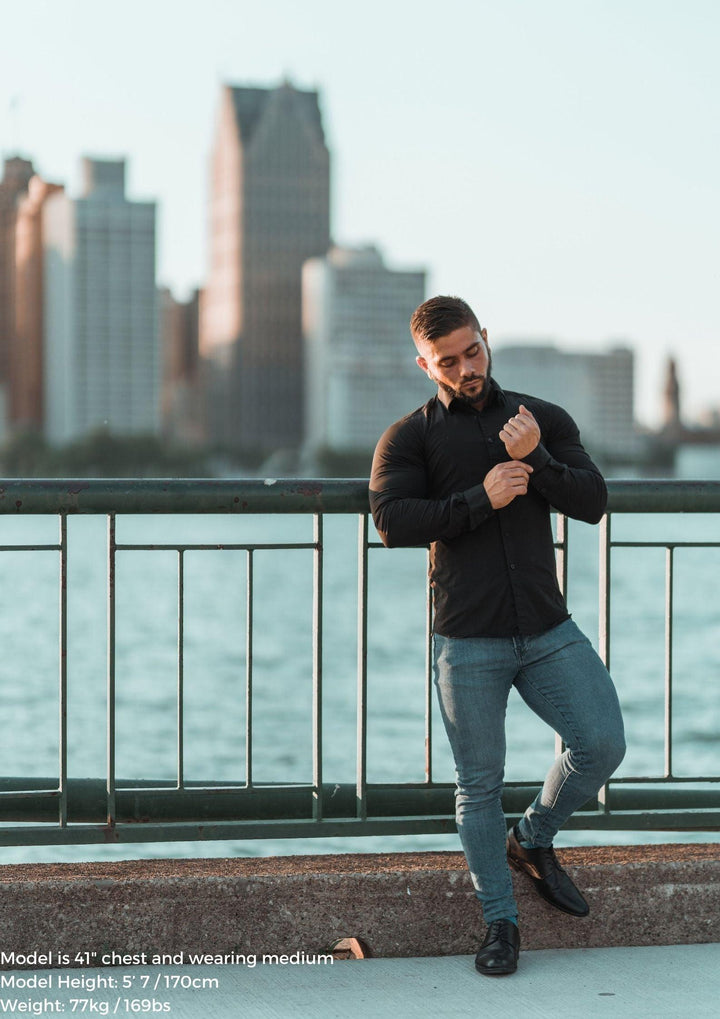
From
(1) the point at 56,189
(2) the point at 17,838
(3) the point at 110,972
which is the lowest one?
(3) the point at 110,972

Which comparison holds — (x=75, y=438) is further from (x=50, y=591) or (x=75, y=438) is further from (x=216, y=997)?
Result: (x=216, y=997)

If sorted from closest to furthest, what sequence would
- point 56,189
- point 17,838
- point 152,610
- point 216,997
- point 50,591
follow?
point 216,997 < point 17,838 < point 152,610 < point 50,591 < point 56,189

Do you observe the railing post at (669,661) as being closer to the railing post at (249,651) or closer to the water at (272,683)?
the railing post at (249,651)

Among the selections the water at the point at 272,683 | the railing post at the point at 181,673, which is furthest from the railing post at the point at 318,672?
the water at the point at 272,683

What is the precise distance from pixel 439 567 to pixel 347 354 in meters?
150

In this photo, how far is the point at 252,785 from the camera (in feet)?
14.3

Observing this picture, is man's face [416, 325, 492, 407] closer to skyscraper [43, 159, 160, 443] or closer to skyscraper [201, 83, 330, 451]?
skyscraper [43, 159, 160, 443]

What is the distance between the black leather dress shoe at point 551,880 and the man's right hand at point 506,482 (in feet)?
3.49

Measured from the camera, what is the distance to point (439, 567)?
3955 mm

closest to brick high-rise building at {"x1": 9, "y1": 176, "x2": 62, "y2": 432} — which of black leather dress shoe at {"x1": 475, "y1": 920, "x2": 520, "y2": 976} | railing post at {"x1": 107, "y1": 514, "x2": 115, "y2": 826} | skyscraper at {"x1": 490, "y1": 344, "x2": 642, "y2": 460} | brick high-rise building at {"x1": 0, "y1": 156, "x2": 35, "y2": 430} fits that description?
brick high-rise building at {"x1": 0, "y1": 156, "x2": 35, "y2": 430}

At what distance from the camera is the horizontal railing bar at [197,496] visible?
416 cm

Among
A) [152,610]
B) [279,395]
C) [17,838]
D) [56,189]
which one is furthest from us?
[279,395]

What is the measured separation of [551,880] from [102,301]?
14432 cm

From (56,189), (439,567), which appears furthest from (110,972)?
(56,189)
